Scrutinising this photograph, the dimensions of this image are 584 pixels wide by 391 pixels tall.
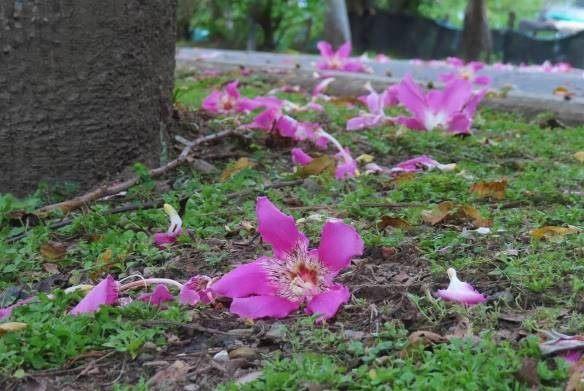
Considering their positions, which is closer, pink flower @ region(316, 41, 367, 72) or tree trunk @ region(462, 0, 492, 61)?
pink flower @ region(316, 41, 367, 72)

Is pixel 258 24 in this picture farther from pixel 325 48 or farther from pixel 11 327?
pixel 11 327

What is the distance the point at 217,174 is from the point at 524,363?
1863mm

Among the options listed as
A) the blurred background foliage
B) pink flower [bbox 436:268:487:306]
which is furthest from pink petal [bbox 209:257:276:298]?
the blurred background foliage

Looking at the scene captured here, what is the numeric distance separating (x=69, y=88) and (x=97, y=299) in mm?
1194

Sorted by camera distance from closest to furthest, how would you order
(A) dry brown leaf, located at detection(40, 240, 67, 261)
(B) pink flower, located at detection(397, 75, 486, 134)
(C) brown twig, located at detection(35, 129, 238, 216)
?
(A) dry brown leaf, located at detection(40, 240, 67, 261), (C) brown twig, located at detection(35, 129, 238, 216), (B) pink flower, located at detection(397, 75, 486, 134)

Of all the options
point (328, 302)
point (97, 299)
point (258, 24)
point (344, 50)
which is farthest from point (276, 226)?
A: point (258, 24)

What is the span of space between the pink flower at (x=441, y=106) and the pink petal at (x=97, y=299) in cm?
199

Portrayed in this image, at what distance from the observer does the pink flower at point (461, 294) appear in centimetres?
174

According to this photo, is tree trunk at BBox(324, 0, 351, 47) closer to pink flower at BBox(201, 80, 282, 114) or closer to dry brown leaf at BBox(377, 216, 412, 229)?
pink flower at BBox(201, 80, 282, 114)

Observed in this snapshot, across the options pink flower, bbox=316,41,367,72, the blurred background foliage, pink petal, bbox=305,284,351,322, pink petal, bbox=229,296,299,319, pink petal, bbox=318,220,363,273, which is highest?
pink petal, bbox=318,220,363,273

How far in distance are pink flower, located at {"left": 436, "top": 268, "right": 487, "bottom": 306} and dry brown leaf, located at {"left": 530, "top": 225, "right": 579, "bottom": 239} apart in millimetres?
444

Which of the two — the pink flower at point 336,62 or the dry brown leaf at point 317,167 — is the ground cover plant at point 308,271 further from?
the pink flower at point 336,62

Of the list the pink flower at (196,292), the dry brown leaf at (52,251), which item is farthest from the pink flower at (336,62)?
the pink flower at (196,292)

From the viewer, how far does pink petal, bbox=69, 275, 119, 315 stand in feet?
5.92
